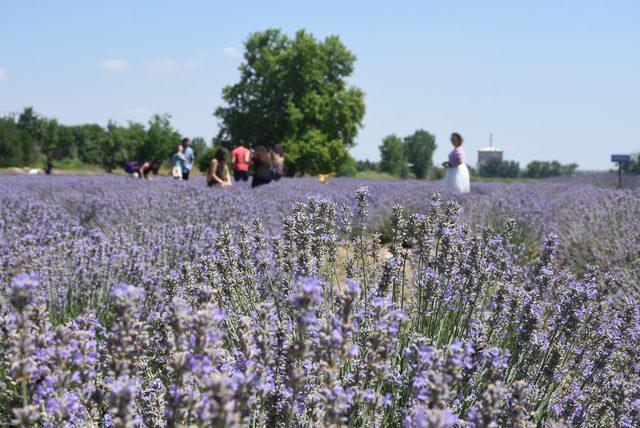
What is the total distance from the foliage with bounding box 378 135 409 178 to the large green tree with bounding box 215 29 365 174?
54979mm

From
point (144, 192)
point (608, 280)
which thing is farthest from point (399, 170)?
point (608, 280)

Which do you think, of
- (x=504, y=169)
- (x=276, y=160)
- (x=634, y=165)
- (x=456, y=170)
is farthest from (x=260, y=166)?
(x=504, y=169)

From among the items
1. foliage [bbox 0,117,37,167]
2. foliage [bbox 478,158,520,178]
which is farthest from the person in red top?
foliage [bbox 478,158,520,178]

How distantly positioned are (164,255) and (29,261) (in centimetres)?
110

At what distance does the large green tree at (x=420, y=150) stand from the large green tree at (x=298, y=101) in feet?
219

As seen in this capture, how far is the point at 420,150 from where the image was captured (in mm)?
100312

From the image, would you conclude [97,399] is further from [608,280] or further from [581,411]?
[608,280]

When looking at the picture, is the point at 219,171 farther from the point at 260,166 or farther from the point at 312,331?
the point at 312,331

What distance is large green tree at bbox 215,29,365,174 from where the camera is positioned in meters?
31.4

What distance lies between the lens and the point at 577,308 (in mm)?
2395

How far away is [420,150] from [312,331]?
100 m

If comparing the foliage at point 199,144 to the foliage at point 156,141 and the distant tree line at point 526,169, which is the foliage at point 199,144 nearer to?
the foliage at point 156,141

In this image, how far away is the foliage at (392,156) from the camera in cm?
8850

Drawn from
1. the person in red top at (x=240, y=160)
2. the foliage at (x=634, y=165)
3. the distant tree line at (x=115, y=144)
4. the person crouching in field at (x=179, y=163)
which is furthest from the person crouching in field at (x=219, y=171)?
the distant tree line at (x=115, y=144)
